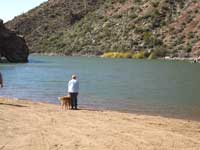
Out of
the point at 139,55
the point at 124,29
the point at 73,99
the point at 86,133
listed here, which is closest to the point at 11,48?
the point at 139,55

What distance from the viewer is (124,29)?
163 metres

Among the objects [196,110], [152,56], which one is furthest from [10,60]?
[196,110]

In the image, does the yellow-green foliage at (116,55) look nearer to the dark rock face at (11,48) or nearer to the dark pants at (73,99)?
the dark rock face at (11,48)

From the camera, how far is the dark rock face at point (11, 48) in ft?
369

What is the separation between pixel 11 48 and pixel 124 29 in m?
55.7

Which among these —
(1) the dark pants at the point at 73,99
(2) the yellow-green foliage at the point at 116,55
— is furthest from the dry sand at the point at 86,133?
(2) the yellow-green foliage at the point at 116,55

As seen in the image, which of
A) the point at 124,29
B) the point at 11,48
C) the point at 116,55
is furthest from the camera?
the point at 124,29

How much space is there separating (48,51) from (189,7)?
5132 centimetres

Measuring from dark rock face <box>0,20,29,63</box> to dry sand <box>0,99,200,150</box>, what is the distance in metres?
88.7

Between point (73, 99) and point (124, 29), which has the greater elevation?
point (124, 29)

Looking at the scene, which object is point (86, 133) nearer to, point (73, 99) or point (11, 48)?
point (73, 99)

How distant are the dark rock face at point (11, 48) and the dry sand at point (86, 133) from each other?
8868 cm

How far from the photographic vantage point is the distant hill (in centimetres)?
14875

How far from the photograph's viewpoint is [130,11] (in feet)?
562
